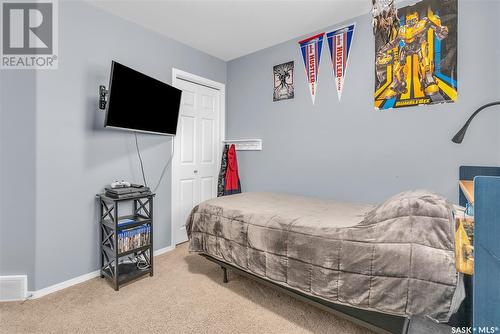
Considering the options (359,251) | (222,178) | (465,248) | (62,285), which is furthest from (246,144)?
(465,248)

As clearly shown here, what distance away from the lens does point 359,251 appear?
129 cm

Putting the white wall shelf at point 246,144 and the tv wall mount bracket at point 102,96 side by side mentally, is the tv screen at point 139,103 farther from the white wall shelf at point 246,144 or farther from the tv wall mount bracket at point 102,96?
the white wall shelf at point 246,144

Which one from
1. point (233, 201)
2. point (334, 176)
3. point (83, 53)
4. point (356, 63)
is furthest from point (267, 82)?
point (83, 53)

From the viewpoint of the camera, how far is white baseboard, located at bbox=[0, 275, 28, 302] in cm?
188

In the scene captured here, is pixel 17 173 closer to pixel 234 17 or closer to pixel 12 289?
pixel 12 289

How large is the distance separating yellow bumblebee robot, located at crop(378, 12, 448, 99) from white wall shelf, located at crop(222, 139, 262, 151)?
1.65 metres

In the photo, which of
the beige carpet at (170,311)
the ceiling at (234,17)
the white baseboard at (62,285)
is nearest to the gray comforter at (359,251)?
the beige carpet at (170,311)

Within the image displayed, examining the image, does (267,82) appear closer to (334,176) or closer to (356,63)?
(356,63)

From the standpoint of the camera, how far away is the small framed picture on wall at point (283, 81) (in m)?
2.98

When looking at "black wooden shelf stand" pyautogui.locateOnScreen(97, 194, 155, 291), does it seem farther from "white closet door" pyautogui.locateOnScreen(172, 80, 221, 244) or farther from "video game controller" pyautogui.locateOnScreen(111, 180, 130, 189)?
"white closet door" pyautogui.locateOnScreen(172, 80, 221, 244)

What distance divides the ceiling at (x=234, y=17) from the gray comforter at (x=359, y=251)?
6.57ft

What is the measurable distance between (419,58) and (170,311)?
3.04m

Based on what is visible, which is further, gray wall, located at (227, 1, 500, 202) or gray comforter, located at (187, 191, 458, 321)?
gray wall, located at (227, 1, 500, 202)

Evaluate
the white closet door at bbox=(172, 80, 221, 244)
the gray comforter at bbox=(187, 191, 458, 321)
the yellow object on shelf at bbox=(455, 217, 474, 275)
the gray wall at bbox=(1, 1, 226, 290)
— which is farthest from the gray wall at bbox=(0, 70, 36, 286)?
the yellow object on shelf at bbox=(455, 217, 474, 275)
